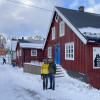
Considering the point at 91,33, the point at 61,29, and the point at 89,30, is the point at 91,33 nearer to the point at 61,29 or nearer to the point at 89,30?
the point at 89,30

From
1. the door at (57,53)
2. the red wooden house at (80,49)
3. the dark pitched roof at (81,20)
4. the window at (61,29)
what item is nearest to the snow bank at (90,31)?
the red wooden house at (80,49)

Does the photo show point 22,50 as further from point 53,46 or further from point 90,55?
point 90,55

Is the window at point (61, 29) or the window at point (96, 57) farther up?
the window at point (61, 29)

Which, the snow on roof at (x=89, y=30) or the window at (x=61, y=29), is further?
the window at (x=61, y=29)

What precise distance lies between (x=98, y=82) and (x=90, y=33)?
3.59 meters

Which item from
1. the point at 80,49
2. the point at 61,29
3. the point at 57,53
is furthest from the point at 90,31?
the point at 57,53

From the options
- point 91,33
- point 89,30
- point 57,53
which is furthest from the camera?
point 57,53

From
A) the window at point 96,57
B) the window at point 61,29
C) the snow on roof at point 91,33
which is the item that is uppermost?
the window at point 61,29

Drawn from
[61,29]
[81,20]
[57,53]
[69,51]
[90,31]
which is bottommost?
[57,53]

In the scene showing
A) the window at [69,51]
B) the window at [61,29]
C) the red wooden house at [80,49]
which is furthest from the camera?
the window at [61,29]

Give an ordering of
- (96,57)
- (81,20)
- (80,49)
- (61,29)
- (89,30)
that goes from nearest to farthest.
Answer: (96,57)
(89,30)
(80,49)
(81,20)
(61,29)

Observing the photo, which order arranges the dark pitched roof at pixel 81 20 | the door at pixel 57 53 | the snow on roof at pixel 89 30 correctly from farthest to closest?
the door at pixel 57 53 → the dark pitched roof at pixel 81 20 → the snow on roof at pixel 89 30

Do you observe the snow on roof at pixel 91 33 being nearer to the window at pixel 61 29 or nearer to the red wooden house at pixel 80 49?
the red wooden house at pixel 80 49

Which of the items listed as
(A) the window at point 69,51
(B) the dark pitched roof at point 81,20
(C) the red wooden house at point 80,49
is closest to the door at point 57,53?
(C) the red wooden house at point 80,49
